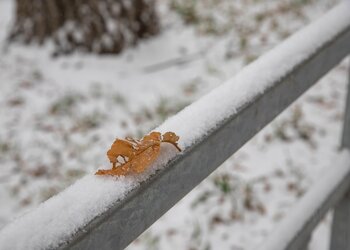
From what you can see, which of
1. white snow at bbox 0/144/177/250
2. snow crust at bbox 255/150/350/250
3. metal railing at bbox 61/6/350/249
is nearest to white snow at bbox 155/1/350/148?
metal railing at bbox 61/6/350/249

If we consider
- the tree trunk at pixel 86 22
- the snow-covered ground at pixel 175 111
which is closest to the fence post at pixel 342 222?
the snow-covered ground at pixel 175 111

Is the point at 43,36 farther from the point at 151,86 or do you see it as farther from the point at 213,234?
the point at 213,234

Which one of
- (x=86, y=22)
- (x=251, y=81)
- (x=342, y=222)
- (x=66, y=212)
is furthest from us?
(x=86, y=22)

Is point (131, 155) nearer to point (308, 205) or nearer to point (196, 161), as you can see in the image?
point (196, 161)

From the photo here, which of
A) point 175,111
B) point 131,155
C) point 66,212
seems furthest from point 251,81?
point 175,111

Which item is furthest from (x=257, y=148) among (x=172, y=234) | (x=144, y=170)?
(x=144, y=170)
